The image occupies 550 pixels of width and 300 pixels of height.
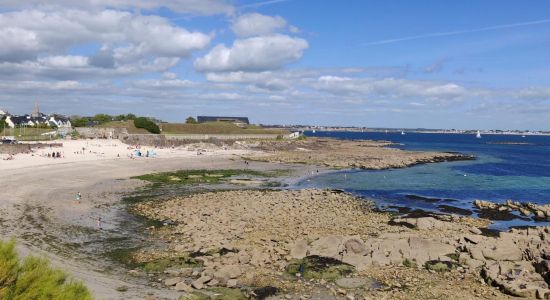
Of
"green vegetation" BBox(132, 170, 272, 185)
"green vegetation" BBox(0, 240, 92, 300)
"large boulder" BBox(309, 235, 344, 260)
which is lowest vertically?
"green vegetation" BBox(132, 170, 272, 185)

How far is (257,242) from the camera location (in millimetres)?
23516

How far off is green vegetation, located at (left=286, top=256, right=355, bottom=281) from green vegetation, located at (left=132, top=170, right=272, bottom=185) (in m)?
29.2

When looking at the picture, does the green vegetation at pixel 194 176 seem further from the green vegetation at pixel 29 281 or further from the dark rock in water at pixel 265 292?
the green vegetation at pixel 29 281

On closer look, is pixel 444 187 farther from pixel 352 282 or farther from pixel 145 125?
pixel 145 125

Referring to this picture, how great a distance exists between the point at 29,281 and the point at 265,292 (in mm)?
10278

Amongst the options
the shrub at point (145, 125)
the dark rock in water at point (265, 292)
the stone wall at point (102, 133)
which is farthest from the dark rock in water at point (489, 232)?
the shrub at point (145, 125)

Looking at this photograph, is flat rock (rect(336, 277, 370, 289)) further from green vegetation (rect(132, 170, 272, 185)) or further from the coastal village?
green vegetation (rect(132, 170, 272, 185))

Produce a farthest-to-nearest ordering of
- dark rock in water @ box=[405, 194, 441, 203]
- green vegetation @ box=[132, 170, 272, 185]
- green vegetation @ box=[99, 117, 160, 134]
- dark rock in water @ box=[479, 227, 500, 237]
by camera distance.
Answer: green vegetation @ box=[99, 117, 160, 134] < green vegetation @ box=[132, 170, 272, 185] < dark rock in water @ box=[405, 194, 441, 203] < dark rock in water @ box=[479, 227, 500, 237]

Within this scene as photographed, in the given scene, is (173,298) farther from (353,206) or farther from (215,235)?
(353,206)

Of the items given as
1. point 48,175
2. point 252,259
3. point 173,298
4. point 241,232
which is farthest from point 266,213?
point 48,175

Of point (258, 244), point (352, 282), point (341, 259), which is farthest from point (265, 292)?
point (258, 244)

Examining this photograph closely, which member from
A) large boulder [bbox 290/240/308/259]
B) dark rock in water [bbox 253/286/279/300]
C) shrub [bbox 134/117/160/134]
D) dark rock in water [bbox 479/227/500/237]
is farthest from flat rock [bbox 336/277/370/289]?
shrub [bbox 134/117/160/134]

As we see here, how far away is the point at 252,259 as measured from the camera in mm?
20422

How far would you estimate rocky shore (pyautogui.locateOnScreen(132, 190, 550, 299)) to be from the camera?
57.6 feet
